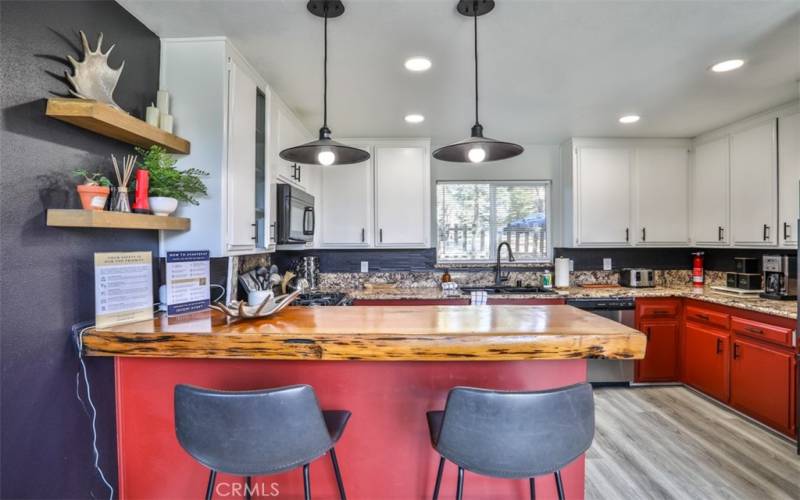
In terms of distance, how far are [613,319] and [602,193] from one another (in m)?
1.26

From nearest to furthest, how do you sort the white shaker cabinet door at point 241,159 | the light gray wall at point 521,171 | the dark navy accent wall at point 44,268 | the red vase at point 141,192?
the dark navy accent wall at point 44,268, the red vase at point 141,192, the white shaker cabinet door at point 241,159, the light gray wall at point 521,171

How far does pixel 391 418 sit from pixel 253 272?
5.67 feet

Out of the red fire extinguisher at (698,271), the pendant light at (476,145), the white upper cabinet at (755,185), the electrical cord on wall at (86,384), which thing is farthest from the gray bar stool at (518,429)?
the red fire extinguisher at (698,271)

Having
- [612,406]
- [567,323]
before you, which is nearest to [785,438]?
[612,406]

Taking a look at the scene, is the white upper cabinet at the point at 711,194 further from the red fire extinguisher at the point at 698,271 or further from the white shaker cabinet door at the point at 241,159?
the white shaker cabinet door at the point at 241,159

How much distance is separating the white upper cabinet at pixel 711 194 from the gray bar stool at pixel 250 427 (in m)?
4.02

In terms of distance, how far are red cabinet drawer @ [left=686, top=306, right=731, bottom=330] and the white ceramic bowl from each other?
12.9 feet

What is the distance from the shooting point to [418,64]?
214 cm

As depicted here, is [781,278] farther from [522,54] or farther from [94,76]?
[94,76]

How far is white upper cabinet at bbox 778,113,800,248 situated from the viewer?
9.05 feet

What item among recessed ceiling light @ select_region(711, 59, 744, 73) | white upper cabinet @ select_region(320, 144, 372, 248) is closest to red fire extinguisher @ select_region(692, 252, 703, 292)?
recessed ceiling light @ select_region(711, 59, 744, 73)

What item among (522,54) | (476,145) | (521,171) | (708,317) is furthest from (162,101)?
(708,317)

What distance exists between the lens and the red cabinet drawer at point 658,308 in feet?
11.0

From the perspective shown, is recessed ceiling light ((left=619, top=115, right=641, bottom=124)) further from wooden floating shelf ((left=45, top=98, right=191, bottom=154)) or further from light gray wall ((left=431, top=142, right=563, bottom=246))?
wooden floating shelf ((left=45, top=98, right=191, bottom=154))
